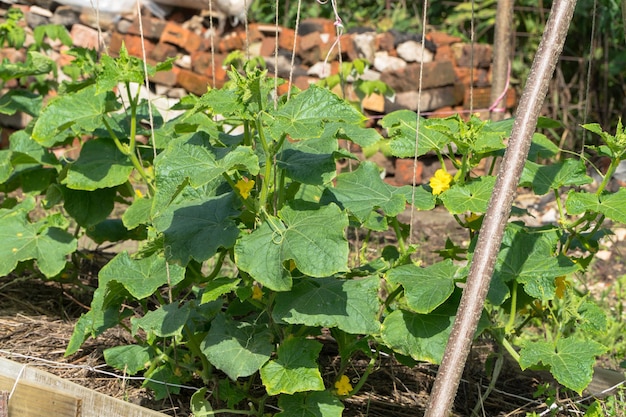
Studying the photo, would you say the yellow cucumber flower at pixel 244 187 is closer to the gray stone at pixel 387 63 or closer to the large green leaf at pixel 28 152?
the large green leaf at pixel 28 152

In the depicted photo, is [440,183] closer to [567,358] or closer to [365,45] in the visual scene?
[567,358]

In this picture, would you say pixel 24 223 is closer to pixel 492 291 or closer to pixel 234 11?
pixel 492 291

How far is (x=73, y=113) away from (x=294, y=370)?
1104 mm

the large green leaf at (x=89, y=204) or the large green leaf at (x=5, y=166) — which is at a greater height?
the large green leaf at (x=5, y=166)

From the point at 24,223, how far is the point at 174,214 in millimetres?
1023

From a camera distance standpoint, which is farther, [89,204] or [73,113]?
[89,204]

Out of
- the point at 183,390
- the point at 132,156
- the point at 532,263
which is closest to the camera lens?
the point at 532,263

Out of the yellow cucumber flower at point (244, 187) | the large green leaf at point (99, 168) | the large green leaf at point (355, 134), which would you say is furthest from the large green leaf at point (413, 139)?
the large green leaf at point (99, 168)

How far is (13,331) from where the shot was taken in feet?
9.90

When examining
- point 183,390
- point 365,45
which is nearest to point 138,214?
point 183,390

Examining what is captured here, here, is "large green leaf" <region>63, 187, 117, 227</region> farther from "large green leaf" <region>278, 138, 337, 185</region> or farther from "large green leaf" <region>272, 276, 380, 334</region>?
"large green leaf" <region>272, 276, 380, 334</region>

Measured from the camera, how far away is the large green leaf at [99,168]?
2.73 meters

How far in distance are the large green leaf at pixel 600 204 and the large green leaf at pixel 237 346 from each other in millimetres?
820

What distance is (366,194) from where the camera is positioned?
238cm
